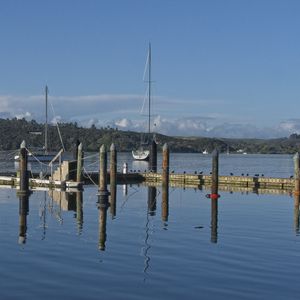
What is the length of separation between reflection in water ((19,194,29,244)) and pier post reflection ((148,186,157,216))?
651 cm

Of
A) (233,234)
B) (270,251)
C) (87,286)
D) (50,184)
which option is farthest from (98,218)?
(50,184)

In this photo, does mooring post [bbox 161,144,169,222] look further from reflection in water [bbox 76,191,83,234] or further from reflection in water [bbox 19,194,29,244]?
reflection in water [bbox 19,194,29,244]

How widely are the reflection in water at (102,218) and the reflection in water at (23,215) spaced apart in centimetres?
286

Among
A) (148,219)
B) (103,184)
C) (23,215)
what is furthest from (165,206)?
(23,215)

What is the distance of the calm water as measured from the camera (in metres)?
17.7

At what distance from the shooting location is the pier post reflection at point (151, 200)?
3747cm

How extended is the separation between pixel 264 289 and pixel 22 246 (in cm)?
958

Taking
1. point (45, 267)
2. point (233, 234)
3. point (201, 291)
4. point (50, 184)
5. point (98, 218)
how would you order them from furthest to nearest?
point (50, 184), point (98, 218), point (233, 234), point (45, 267), point (201, 291)

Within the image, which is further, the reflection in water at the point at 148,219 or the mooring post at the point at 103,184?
the mooring post at the point at 103,184

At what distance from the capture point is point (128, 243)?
25.0 m

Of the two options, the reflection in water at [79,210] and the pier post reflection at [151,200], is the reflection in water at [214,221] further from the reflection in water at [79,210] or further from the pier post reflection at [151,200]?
the reflection in water at [79,210]

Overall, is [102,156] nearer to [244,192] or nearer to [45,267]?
[244,192]

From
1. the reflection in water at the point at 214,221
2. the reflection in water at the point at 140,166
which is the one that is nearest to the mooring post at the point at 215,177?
the reflection in water at the point at 214,221

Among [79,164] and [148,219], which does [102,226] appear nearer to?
[148,219]
